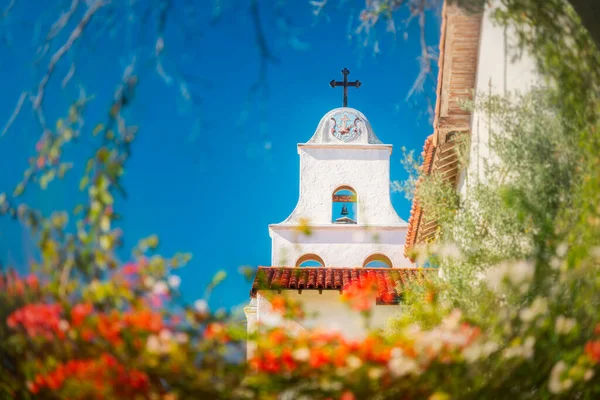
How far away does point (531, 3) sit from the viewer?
13.0ft

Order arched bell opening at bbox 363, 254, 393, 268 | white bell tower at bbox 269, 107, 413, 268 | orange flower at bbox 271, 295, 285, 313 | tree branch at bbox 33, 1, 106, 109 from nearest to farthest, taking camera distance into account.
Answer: orange flower at bbox 271, 295, 285, 313 < tree branch at bbox 33, 1, 106, 109 < white bell tower at bbox 269, 107, 413, 268 < arched bell opening at bbox 363, 254, 393, 268

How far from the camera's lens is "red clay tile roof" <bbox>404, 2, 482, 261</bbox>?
15.2ft

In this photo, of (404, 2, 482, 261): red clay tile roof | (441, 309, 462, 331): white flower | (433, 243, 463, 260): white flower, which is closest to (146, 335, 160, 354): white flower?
(441, 309, 462, 331): white flower

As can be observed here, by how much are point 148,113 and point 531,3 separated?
1976 mm

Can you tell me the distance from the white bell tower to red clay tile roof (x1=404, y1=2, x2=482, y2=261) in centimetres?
116

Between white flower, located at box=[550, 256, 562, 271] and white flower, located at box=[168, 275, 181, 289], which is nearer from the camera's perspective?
white flower, located at box=[168, 275, 181, 289]

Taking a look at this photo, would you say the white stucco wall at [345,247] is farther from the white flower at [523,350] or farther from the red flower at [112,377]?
the red flower at [112,377]

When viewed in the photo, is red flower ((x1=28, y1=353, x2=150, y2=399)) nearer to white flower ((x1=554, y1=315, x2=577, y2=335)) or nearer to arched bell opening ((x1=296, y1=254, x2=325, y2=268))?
white flower ((x1=554, y1=315, x2=577, y2=335))

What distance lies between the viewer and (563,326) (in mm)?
3447

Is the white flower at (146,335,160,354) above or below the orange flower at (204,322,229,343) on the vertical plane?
below

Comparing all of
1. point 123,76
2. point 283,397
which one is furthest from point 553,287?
point 123,76

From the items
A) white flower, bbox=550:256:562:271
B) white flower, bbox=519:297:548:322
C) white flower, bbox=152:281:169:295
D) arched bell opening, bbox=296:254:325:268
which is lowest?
white flower, bbox=519:297:548:322

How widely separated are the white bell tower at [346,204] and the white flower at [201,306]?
526cm

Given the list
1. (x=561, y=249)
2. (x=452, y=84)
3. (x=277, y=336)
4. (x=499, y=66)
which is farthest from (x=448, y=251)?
(x=277, y=336)
